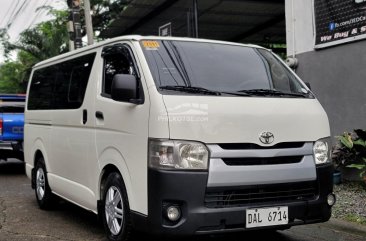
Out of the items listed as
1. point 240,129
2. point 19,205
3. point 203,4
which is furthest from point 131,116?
point 203,4

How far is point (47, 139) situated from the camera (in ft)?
21.8

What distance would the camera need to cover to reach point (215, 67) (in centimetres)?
475

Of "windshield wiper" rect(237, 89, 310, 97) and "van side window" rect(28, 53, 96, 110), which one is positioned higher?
"van side window" rect(28, 53, 96, 110)

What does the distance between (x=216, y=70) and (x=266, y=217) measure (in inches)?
56.1

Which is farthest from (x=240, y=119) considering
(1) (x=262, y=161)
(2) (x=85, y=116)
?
(2) (x=85, y=116)

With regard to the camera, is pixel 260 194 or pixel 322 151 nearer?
pixel 260 194

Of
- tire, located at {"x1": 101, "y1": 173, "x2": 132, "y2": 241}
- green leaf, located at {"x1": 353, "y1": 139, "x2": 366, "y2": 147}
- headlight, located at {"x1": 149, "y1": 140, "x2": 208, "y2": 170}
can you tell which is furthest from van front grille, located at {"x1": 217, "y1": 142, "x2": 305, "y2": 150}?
green leaf, located at {"x1": 353, "y1": 139, "x2": 366, "y2": 147}

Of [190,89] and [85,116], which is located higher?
[190,89]

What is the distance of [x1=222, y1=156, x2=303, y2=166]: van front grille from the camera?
4062mm

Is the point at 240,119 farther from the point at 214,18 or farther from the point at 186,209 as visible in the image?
the point at 214,18

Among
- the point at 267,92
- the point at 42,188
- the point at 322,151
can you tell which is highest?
the point at 267,92

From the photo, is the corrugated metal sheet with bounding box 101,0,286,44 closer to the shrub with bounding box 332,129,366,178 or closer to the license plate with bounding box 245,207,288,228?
the shrub with bounding box 332,129,366,178

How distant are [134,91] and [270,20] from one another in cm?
1103

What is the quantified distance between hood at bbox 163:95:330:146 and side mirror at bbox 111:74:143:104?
0.33m
